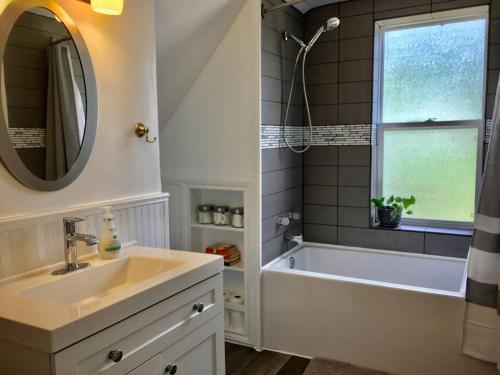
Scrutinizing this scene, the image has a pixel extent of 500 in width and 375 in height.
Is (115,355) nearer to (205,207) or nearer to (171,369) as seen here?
(171,369)

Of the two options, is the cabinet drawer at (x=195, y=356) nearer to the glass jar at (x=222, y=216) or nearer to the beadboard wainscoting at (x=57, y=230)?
the beadboard wainscoting at (x=57, y=230)

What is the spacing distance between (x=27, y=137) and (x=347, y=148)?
224cm

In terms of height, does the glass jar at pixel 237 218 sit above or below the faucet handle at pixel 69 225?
below

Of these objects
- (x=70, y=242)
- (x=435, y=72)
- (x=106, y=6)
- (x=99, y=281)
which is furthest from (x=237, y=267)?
(x=435, y=72)

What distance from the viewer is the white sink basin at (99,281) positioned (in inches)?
57.0

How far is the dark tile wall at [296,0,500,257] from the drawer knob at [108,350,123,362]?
2242mm

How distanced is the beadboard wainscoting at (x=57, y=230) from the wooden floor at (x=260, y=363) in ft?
3.27

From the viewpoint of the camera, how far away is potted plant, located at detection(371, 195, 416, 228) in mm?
3025

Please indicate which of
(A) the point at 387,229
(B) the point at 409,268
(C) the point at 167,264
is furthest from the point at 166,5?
(B) the point at 409,268

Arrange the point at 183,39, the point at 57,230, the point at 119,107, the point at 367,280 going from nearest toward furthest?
the point at 57,230 < the point at 119,107 < the point at 183,39 < the point at 367,280

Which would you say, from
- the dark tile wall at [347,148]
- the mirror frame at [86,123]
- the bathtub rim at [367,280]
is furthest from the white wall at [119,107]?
the dark tile wall at [347,148]

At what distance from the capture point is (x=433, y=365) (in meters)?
2.24

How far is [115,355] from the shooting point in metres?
1.25

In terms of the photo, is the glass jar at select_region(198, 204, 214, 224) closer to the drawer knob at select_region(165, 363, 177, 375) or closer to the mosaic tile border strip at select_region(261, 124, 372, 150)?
the mosaic tile border strip at select_region(261, 124, 372, 150)
